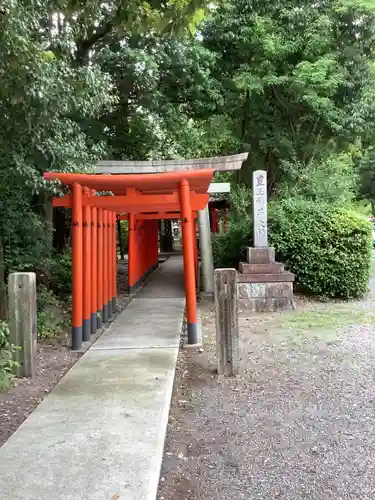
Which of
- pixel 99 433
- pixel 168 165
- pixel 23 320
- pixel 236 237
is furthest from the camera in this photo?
pixel 236 237

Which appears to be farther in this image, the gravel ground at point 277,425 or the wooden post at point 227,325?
the wooden post at point 227,325

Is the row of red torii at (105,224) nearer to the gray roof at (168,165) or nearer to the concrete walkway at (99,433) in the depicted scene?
the concrete walkway at (99,433)

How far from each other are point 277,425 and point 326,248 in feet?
22.0

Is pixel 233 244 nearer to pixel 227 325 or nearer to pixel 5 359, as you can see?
pixel 227 325

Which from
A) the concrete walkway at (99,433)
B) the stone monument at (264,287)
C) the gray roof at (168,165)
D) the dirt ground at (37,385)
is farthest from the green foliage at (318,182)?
the dirt ground at (37,385)

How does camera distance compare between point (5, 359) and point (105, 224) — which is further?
point (105, 224)

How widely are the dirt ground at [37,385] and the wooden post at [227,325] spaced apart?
1.70 meters

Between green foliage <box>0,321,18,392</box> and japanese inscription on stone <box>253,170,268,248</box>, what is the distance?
5849 millimetres

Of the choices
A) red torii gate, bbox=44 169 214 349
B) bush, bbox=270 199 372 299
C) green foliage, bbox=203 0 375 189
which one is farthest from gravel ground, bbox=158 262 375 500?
green foliage, bbox=203 0 375 189

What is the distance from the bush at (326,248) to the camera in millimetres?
10133

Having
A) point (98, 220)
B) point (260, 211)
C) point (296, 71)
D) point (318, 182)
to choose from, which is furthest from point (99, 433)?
point (296, 71)

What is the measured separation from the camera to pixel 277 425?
156 inches

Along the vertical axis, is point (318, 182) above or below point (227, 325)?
above

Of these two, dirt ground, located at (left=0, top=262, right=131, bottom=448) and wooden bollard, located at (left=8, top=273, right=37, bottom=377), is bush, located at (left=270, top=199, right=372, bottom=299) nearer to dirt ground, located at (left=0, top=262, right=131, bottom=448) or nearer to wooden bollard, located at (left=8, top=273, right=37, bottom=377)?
dirt ground, located at (left=0, top=262, right=131, bottom=448)
